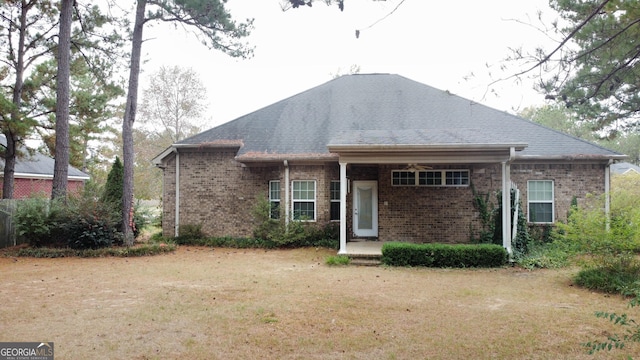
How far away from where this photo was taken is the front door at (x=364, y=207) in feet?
45.2

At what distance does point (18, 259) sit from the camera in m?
11.2

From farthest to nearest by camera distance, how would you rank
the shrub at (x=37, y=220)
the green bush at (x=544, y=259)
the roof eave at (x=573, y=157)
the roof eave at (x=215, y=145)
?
the roof eave at (x=215, y=145), the roof eave at (x=573, y=157), the shrub at (x=37, y=220), the green bush at (x=544, y=259)

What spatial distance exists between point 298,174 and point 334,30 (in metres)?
9.48

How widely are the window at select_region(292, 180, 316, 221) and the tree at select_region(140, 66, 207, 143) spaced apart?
18.9m

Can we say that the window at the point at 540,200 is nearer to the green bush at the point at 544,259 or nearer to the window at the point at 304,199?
the green bush at the point at 544,259

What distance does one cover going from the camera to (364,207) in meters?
13.9

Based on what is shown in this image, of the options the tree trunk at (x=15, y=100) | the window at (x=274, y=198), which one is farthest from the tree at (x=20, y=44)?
the window at (x=274, y=198)

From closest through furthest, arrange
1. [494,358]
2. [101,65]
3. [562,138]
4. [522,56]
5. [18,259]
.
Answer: [522,56], [494,358], [18,259], [562,138], [101,65]

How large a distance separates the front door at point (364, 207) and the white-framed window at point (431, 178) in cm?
91

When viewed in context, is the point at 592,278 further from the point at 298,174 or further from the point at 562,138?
the point at 298,174

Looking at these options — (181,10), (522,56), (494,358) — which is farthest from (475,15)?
(181,10)

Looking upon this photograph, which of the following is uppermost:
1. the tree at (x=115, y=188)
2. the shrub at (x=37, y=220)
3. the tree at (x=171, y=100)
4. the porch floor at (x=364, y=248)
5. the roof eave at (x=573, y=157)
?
the tree at (x=171, y=100)

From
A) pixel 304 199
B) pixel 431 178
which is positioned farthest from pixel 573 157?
pixel 304 199

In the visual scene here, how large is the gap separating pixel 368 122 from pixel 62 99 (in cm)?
1069
